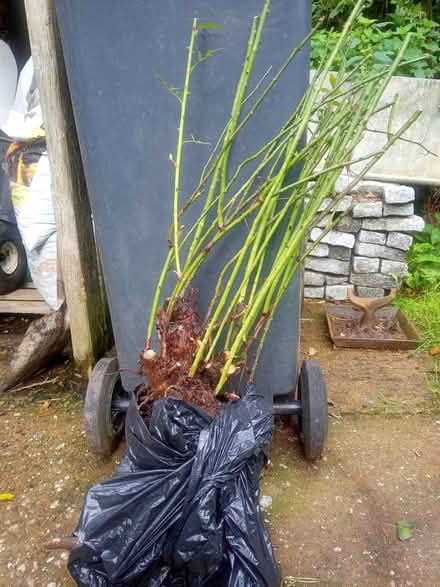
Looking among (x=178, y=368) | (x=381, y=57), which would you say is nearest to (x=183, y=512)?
(x=178, y=368)

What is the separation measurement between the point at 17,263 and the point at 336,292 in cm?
218

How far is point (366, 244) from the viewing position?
311 centimetres

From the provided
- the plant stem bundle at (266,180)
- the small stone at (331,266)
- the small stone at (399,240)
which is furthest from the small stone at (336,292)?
the plant stem bundle at (266,180)

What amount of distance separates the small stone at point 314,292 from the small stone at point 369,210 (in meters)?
0.61

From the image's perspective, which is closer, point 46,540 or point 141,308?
point 46,540

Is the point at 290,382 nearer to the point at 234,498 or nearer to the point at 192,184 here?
the point at 234,498

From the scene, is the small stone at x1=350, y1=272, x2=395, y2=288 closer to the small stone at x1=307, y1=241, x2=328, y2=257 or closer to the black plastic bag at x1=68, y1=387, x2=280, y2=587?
the small stone at x1=307, y1=241, x2=328, y2=257

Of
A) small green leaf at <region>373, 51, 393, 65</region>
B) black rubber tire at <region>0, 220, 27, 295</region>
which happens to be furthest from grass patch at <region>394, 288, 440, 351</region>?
black rubber tire at <region>0, 220, 27, 295</region>

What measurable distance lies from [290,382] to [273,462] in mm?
332

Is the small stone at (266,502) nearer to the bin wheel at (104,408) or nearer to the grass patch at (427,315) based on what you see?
the bin wheel at (104,408)

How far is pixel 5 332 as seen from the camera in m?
2.79

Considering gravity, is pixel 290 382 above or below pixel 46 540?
above

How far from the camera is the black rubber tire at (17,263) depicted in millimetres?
2463

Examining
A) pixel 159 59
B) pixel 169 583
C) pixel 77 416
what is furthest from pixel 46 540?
pixel 159 59
